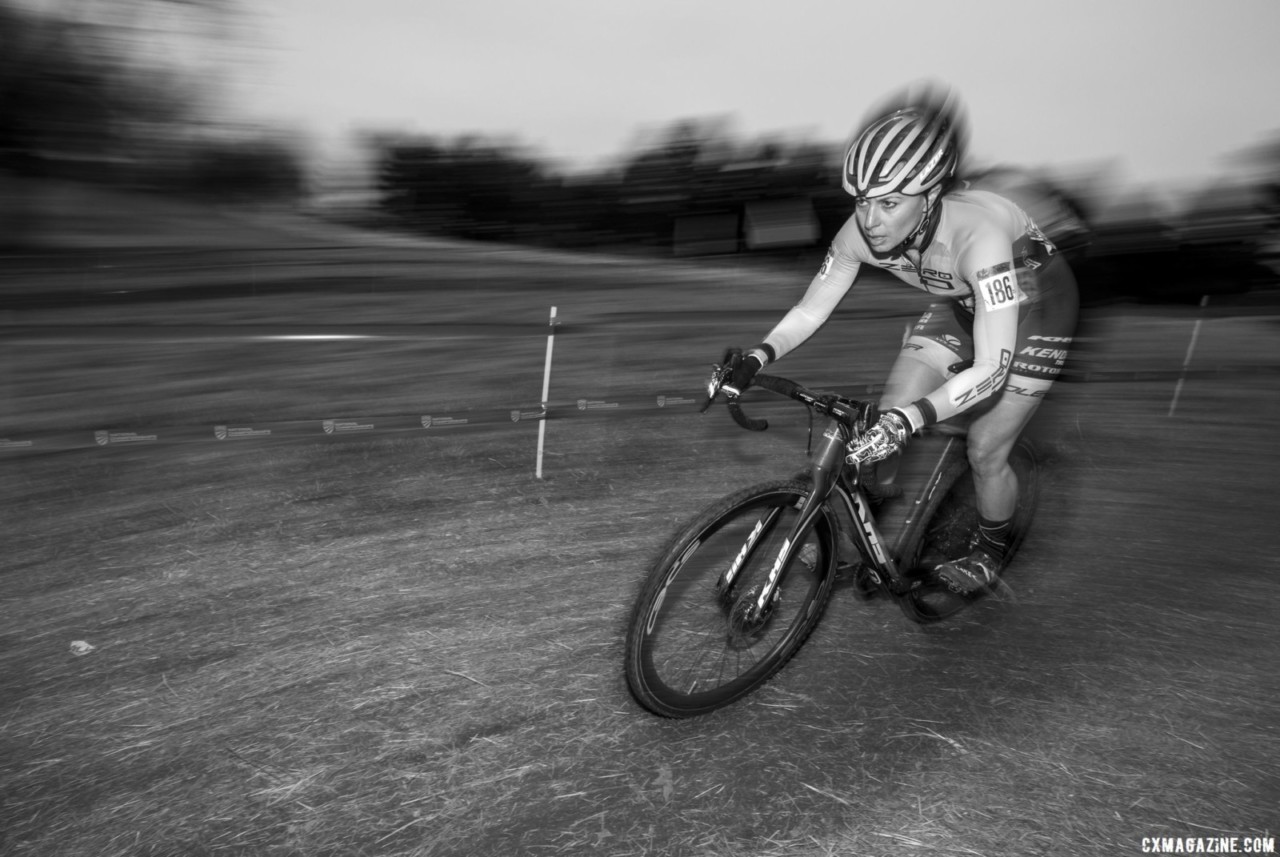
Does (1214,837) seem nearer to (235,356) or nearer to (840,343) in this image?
(235,356)

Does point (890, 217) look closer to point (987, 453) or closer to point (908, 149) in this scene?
point (908, 149)

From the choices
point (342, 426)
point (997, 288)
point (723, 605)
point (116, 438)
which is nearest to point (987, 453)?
point (997, 288)

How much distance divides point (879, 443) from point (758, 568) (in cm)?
65

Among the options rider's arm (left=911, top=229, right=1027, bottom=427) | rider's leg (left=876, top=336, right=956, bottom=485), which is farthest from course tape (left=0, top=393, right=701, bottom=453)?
rider's arm (left=911, top=229, right=1027, bottom=427)

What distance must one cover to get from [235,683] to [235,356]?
9.09 meters

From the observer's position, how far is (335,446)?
6.68 meters

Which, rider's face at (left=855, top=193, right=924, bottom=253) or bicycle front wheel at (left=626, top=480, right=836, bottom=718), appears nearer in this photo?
bicycle front wheel at (left=626, top=480, right=836, bottom=718)

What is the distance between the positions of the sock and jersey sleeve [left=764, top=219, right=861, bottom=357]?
1.21 meters

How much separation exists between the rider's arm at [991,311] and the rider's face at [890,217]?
26 centimetres

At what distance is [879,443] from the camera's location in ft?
9.46

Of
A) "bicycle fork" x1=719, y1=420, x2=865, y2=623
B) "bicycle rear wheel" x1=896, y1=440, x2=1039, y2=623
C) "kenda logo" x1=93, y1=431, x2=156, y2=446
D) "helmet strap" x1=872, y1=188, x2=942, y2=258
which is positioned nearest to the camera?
"bicycle fork" x1=719, y1=420, x2=865, y2=623

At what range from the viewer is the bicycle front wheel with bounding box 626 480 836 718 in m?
2.88

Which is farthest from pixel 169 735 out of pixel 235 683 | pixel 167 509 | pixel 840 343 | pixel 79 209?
pixel 79 209

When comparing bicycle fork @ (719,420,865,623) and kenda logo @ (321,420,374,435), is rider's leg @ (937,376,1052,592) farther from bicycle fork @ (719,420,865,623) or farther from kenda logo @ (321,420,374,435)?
kenda logo @ (321,420,374,435)
